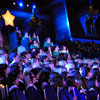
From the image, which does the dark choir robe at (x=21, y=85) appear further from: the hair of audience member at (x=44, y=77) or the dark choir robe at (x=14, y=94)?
the dark choir robe at (x=14, y=94)

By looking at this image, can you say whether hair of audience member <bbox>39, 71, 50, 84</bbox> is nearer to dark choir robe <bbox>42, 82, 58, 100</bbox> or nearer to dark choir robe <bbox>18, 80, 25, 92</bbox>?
dark choir robe <bbox>42, 82, 58, 100</bbox>

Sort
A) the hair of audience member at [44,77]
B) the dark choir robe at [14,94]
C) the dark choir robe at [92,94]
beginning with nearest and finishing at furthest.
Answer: the dark choir robe at [14,94], the hair of audience member at [44,77], the dark choir robe at [92,94]

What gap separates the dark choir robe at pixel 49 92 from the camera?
397cm

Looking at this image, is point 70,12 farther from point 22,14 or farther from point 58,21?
point 22,14

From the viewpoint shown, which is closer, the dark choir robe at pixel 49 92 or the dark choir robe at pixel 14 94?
the dark choir robe at pixel 14 94

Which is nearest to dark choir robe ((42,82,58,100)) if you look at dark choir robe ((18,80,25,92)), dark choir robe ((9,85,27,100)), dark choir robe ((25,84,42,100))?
dark choir robe ((25,84,42,100))

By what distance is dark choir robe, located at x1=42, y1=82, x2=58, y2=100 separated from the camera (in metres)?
3.97

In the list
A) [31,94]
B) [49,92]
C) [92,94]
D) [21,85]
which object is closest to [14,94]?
[31,94]

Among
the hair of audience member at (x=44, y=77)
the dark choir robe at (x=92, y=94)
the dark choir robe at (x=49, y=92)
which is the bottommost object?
the dark choir robe at (x=92, y=94)

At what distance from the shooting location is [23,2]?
14.2 meters

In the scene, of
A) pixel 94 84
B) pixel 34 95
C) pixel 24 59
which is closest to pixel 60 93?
pixel 34 95

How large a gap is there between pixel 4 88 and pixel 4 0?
1149 cm

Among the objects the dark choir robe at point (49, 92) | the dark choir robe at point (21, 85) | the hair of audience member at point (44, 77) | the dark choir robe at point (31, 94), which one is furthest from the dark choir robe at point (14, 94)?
the hair of audience member at point (44, 77)

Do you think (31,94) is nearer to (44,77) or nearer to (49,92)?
(49,92)
